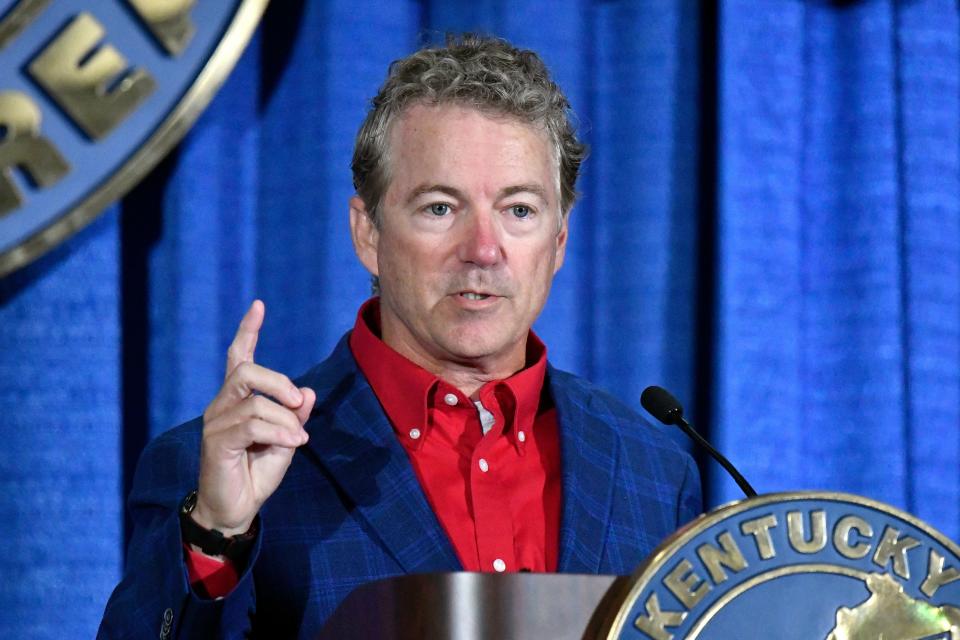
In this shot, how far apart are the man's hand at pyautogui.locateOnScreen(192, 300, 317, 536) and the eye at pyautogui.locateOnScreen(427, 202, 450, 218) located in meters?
0.36

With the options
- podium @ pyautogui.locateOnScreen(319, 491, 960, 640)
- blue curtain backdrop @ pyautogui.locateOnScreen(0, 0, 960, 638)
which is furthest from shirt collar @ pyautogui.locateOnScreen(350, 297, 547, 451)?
blue curtain backdrop @ pyautogui.locateOnScreen(0, 0, 960, 638)

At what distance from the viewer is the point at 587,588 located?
98 centimetres

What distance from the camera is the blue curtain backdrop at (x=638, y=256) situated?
210cm

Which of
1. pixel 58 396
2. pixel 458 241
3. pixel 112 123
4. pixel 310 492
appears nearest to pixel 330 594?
pixel 310 492

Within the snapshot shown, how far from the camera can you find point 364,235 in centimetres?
167

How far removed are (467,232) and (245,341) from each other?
1.21ft

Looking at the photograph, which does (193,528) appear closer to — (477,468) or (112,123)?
(477,468)

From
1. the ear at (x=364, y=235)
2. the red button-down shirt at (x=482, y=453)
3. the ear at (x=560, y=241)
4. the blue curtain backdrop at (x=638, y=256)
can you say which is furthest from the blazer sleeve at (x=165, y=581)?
the blue curtain backdrop at (x=638, y=256)

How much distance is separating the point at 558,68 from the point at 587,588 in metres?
1.50

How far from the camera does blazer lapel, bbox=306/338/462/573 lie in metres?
1.35

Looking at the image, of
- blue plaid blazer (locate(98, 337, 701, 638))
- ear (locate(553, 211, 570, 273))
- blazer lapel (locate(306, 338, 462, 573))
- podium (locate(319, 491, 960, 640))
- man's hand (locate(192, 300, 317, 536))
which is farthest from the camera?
ear (locate(553, 211, 570, 273))

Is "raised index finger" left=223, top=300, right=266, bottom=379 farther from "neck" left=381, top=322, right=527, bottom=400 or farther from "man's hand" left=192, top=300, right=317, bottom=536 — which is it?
"neck" left=381, top=322, right=527, bottom=400

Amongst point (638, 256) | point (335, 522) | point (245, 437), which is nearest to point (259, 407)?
point (245, 437)

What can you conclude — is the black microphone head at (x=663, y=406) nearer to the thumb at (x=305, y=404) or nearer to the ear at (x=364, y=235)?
the thumb at (x=305, y=404)
